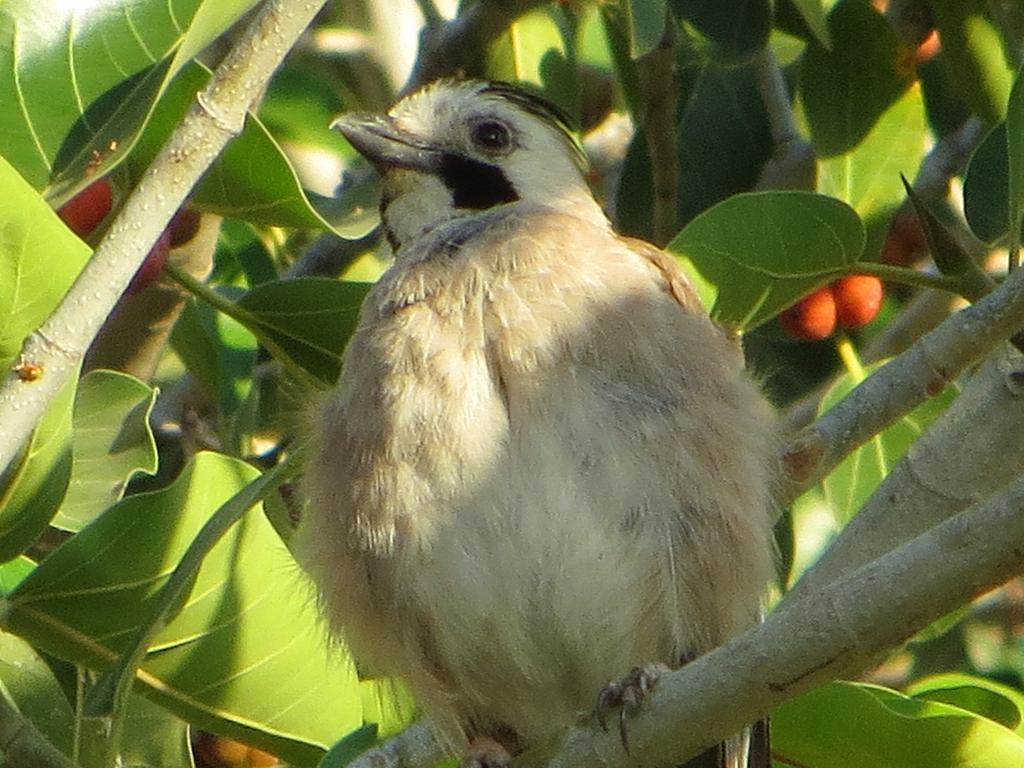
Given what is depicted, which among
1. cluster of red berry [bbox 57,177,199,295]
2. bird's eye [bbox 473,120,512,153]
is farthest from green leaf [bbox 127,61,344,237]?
bird's eye [bbox 473,120,512,153]

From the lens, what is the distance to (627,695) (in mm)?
3609

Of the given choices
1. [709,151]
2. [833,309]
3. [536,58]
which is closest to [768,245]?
[833,309]

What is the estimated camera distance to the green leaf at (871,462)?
501cm

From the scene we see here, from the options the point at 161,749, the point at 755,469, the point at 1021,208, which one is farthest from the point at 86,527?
the point at 1021,208

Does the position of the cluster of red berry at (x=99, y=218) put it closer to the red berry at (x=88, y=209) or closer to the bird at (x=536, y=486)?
the red berry at (x=88, y=209)

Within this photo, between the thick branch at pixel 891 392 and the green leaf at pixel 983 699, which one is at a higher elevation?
the thick branch at pixel 891 392

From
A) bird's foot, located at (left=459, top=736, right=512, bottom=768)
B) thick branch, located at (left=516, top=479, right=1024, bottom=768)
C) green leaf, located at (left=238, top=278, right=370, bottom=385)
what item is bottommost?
thick branch, located at (left=516, top=479, right=1024, bottom=768)

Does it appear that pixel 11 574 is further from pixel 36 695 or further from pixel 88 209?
pixel 88 209

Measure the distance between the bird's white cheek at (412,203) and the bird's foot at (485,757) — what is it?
4.73 feet

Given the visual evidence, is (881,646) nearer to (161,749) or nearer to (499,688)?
(499,688)

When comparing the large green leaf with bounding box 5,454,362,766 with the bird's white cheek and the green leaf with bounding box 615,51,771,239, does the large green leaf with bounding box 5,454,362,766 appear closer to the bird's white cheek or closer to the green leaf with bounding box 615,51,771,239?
the bird's white cheek

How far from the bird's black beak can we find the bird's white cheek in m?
0.03

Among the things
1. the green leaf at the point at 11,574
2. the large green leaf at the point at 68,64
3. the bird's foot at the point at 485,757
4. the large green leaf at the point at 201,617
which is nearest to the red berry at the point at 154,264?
the large green leaf at the point at 68,64

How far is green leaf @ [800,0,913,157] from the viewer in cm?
543
